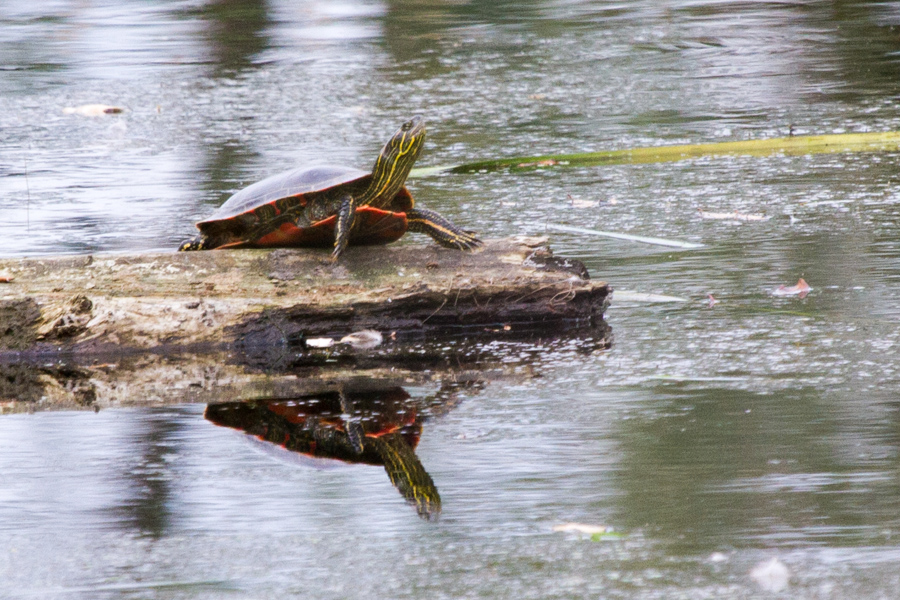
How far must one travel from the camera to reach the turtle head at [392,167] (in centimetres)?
→ 422

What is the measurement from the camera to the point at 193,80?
30.2ft

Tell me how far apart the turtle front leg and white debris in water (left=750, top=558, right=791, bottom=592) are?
2.23m

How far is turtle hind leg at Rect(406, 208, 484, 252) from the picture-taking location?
4199 mm

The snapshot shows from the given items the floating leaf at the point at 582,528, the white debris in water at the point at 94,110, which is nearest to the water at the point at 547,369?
the floating leaf at the point at 582,528

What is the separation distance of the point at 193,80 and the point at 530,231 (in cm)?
477

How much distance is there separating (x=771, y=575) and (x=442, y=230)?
2.26 m

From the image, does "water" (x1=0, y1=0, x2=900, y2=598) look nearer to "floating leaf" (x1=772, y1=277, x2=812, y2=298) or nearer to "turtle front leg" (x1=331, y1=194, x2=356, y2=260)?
"floating leaf" (x1=772, y1=277, x2=812, y2=298)

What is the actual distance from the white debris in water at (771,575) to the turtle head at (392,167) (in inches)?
90.5

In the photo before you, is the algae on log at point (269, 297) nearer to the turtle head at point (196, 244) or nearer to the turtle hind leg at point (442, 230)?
the turtle hind leg at point (442, 230)

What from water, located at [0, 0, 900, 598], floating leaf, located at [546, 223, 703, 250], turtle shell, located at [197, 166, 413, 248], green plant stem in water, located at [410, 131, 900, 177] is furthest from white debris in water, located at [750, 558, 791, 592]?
green plant stem in water, located at [410, 131, 900, 177]

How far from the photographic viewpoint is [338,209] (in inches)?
167

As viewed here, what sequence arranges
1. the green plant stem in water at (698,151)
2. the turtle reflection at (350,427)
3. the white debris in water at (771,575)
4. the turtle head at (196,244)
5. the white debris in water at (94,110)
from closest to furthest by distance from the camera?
the white debris in water at (771,575) < the turtle reflection at (350,427) < the turtle head at (196,244) < the green plant stem in water at (698,151) < the white debris in water at (94,110)

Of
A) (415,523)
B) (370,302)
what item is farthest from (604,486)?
(370,302)

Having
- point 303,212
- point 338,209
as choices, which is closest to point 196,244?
point 303,212
